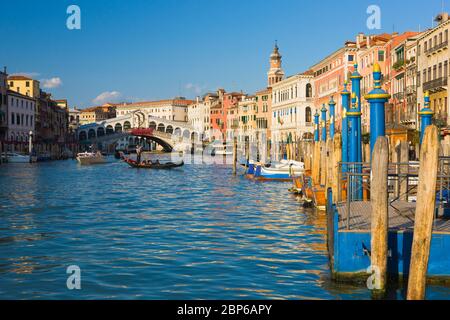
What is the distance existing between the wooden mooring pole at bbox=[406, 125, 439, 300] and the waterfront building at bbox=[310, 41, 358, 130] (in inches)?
1303

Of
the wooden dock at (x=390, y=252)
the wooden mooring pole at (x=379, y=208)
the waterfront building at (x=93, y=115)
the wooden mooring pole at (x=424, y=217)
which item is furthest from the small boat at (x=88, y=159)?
the waterfront building at (x=93, y=115)

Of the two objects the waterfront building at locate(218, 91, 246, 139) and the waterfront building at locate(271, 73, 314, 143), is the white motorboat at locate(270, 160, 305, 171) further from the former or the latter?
the waterfront building at locate(218, 91, 246, 139)

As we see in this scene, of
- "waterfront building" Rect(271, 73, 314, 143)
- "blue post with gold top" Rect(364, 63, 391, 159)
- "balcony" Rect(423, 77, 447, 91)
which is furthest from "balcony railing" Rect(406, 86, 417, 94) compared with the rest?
"blue post with gold top" Rect(364, 63, 391, 159)

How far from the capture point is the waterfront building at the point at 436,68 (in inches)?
1037

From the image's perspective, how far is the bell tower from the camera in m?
73.9

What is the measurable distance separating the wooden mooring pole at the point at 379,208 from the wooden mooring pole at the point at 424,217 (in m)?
0.83

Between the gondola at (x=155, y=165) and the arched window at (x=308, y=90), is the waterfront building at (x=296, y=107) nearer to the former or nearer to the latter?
the arched window at (x=308, y=90)

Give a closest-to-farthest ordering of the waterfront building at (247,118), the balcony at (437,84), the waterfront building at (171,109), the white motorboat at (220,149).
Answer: the balcony at (437,84)
the white motorboat at (220,149)
the waterfront building at (247,118)
the waterfront building at (171,109)

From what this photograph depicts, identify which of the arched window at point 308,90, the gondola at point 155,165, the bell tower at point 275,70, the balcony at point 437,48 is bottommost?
the gondola at point 155,165

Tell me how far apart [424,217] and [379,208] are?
0.93 metres

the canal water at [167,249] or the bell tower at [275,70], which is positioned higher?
the bell tower at [275,70]
